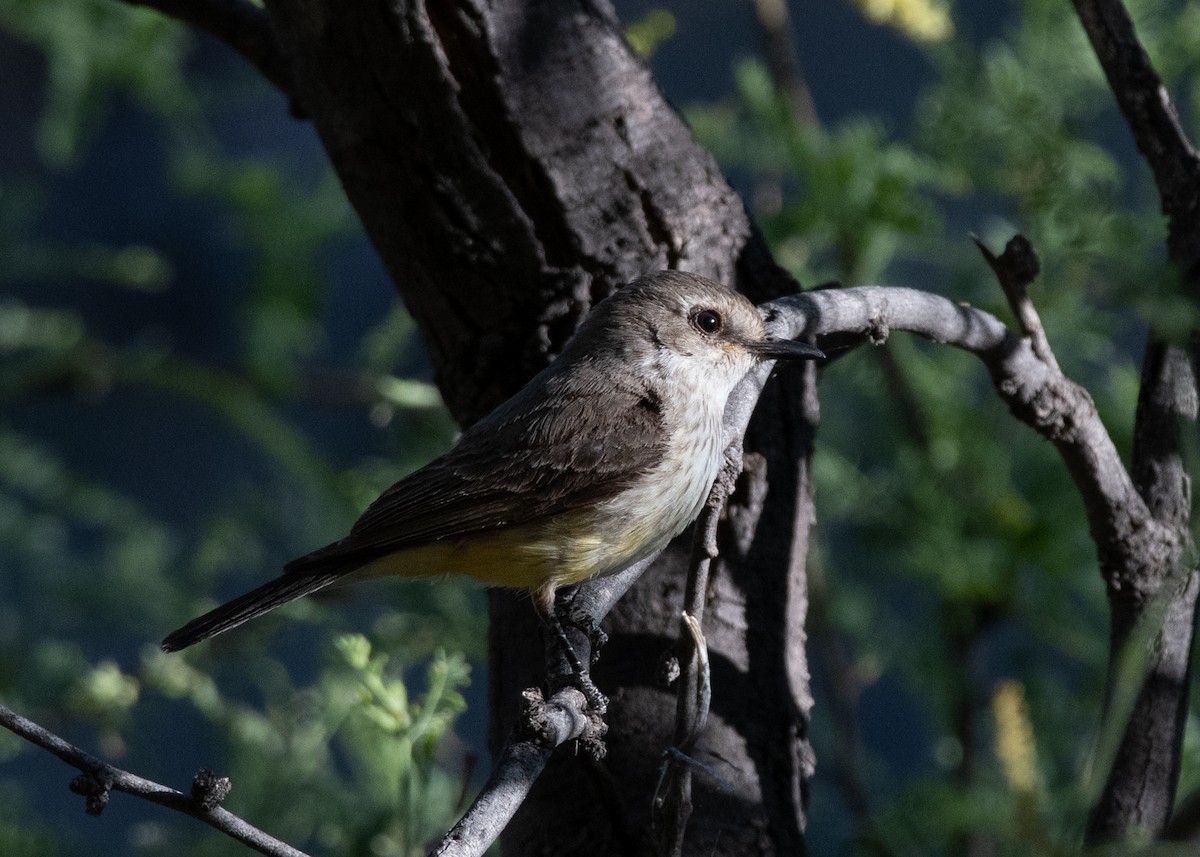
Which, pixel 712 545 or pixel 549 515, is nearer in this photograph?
pixel 712 545

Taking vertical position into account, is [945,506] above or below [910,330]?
below

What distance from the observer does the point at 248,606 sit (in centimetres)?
267

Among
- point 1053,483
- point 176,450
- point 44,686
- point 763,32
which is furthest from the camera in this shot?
point 176,450

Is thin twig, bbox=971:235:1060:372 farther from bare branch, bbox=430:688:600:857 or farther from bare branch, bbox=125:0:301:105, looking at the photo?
bare branch, bbox=125:0:301:105

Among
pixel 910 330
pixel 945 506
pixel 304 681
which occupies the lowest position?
pixel 304 681

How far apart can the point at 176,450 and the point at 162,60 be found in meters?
2.22

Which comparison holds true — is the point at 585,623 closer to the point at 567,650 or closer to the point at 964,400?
the point at 567,650

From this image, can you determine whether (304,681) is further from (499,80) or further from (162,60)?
(499,80)

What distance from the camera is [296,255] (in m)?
4.93

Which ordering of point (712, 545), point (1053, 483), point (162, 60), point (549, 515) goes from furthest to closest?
point (162, 60), point (1053, 483), point (549, 515), point (712, 545)

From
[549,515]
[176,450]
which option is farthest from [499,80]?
[176,450]

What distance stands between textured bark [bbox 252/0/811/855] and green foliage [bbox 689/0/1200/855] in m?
0.77

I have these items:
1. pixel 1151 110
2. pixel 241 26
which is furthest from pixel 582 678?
pixel 241 26

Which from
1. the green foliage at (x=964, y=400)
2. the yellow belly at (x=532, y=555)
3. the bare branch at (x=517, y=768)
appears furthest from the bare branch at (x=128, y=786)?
the green foliage at (x=964, y=400)
